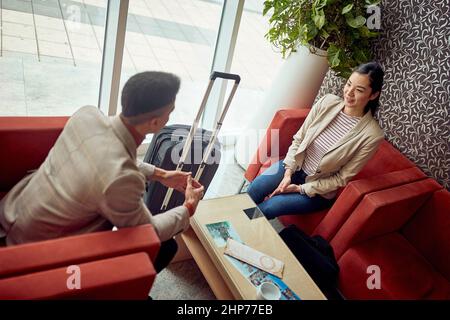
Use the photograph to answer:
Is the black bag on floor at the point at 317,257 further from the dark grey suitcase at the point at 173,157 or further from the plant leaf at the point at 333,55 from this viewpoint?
the plant leaf at the point at 333,55

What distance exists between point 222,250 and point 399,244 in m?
1.10

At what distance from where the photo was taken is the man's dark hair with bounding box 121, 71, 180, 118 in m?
1.25

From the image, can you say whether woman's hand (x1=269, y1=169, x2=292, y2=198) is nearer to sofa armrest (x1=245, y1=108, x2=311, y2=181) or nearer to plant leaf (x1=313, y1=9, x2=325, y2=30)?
sofa armrest (x1=245, y1=108, x2=311, y2=181)

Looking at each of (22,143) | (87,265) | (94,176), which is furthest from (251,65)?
(87,265)

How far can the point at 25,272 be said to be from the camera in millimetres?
1122

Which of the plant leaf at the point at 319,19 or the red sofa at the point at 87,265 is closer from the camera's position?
the red sofa at the point at 87,265

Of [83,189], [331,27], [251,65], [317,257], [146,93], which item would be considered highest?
[331,27]

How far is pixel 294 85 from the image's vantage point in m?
2.73

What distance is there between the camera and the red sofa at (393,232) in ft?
6.36

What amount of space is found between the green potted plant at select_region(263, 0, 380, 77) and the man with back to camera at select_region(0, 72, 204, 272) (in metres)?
1.41

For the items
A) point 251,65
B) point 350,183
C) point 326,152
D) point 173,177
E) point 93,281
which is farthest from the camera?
point 251,65

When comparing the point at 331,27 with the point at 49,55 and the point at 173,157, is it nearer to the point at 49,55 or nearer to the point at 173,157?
the point at 173,157

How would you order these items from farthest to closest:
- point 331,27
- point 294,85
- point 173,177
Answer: point 294,85 < point 331,27 < point 173,177

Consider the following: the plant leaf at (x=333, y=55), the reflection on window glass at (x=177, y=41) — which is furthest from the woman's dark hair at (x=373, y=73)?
the reflection on window glass at (x=177, y=41)
